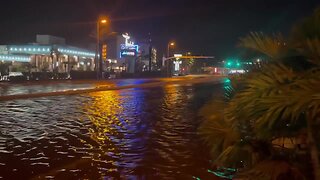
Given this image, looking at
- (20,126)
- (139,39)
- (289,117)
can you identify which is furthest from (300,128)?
(139,39)

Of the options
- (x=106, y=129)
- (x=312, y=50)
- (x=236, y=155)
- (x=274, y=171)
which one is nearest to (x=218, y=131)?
(x=236, y=155)

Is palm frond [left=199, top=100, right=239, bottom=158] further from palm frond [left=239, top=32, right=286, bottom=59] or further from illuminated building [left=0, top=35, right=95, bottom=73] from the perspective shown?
illuminated building [left=0, top=35, right=95, bottom=73]

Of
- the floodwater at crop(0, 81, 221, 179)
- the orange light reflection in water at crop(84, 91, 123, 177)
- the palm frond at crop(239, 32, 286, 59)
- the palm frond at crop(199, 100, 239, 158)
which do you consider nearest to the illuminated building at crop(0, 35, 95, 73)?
the orange light reflection in water at crop(84, 91, 123, 177)

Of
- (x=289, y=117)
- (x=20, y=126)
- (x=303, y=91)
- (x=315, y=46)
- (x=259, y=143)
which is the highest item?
(x=315, y=46)

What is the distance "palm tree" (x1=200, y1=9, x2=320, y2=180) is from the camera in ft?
11.6

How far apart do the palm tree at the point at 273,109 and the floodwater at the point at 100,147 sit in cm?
263

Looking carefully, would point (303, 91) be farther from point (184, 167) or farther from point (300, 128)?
point (184, 167)

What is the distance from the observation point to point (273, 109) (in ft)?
11.6

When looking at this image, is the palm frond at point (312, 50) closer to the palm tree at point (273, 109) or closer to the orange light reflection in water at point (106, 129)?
the palm tree at point (273, 109)

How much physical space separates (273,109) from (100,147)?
21.2ft

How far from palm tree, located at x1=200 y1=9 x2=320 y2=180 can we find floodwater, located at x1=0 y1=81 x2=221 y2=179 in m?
2.63

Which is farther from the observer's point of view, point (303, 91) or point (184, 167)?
point (184, 167)

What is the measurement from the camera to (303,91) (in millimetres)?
3416

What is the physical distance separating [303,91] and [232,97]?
1.27m
